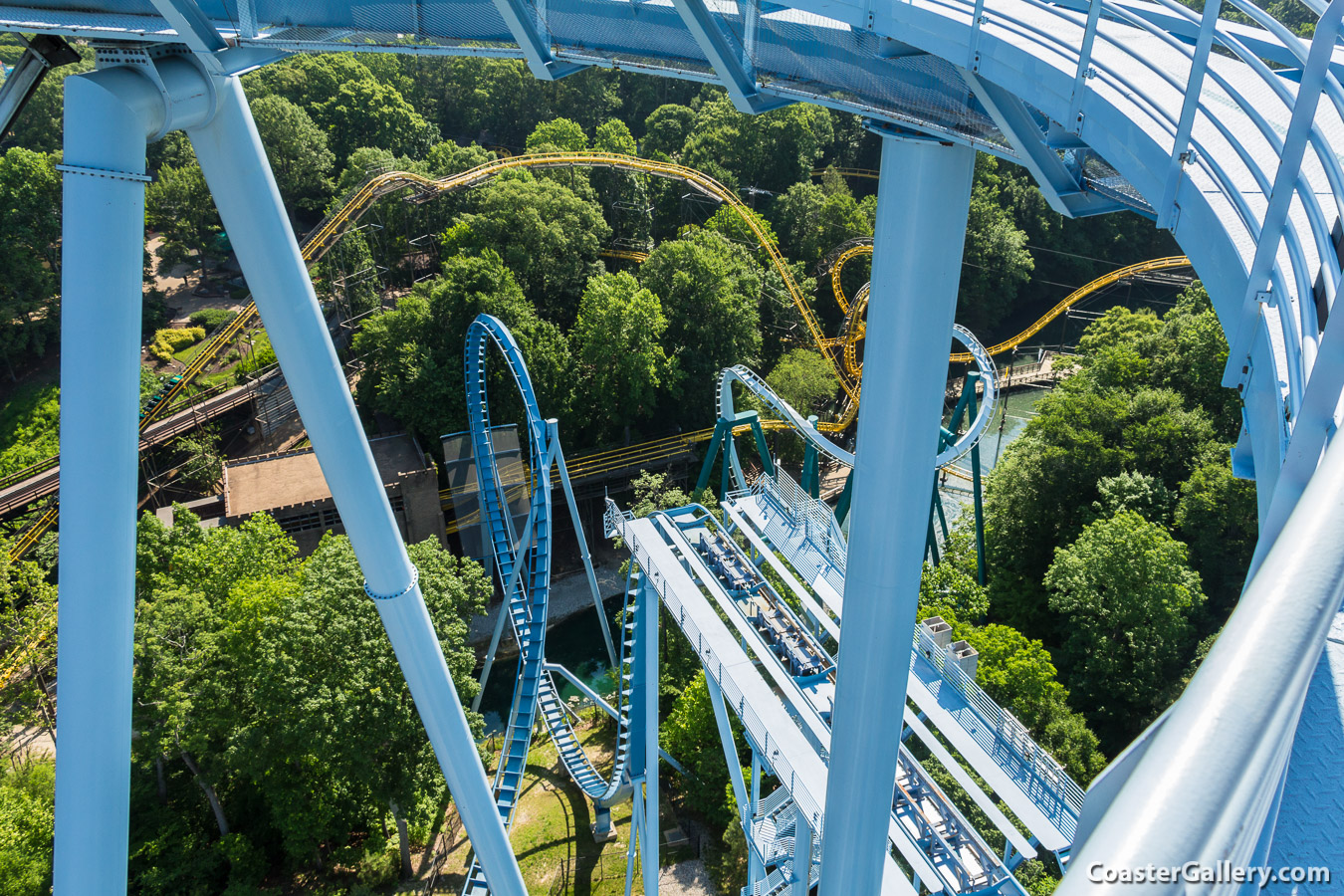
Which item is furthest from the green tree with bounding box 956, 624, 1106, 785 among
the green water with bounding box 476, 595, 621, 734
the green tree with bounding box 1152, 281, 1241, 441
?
the green tree with bounding box 1152, 281, 1241, 441

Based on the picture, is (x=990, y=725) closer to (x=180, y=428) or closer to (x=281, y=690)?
(x=281, y=690)

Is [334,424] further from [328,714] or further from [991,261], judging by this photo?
[991,261]

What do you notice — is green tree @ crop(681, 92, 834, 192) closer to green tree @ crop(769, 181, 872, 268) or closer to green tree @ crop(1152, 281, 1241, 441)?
green tree @ crop(769, 181, 872, 268)

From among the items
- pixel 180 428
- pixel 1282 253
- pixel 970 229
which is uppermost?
pixel 970 229

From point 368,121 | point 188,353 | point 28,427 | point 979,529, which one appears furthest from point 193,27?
point 368,121

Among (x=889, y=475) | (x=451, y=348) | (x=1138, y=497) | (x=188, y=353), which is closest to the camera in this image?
(x=889, y=475)

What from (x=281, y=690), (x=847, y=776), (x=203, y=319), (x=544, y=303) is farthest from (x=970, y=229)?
(x=847, y=776)

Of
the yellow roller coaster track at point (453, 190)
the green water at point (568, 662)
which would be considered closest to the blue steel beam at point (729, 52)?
the green water at point (568, 662)
